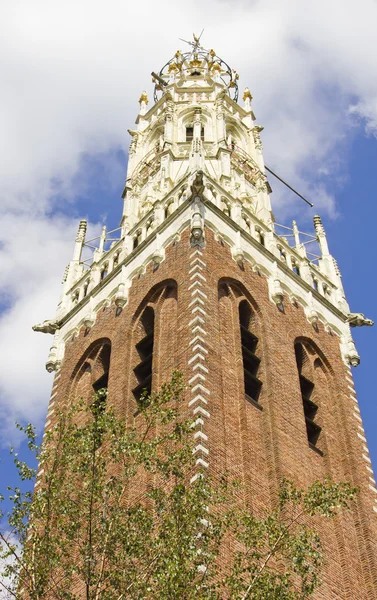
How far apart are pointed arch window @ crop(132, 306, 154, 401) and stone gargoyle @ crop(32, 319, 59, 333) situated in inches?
237

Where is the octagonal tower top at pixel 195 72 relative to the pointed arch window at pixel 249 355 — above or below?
above

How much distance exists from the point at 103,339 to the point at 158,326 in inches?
144

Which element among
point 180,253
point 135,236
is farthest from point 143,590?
point 135,236

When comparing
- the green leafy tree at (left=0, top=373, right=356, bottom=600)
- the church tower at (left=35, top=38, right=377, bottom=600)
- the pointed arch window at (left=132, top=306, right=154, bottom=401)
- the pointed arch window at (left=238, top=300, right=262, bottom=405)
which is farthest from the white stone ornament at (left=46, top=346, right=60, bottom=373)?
the green leafy tree at (left=0, top=373, right=356, bottom=600)

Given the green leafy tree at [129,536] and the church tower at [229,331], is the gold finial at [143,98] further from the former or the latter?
the green leafy tree at [129,536]

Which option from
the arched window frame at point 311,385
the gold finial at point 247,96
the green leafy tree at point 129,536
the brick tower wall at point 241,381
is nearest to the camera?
the green leafy tree at point 129,536

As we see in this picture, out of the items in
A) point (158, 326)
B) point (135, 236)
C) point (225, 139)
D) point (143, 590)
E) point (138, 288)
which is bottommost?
point (143, 590)

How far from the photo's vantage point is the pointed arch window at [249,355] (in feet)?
94.0

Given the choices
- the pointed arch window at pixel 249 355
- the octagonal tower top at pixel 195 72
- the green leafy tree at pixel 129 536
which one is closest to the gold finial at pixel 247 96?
the octagonal tower top at pixel 195 72

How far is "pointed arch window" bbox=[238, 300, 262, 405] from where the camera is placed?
28.6 m

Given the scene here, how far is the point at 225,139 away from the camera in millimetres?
42188

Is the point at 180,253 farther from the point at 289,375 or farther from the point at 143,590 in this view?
the point at 143,590

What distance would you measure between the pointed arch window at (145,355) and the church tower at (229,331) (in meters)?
0.05

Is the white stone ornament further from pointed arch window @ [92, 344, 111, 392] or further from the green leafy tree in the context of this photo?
the green leafy tree
